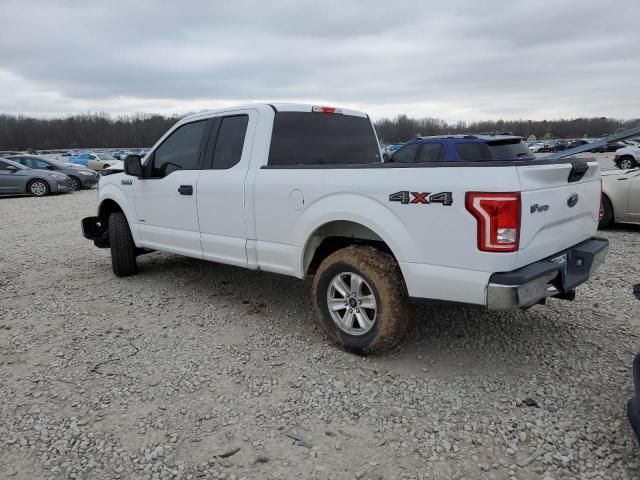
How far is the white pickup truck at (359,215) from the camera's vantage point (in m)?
2.94

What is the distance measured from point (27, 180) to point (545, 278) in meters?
18.6

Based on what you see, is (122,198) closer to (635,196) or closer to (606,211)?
(606,211)

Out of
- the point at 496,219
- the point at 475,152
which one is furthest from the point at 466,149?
the point at 496,219

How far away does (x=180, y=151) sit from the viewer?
5168 millimetres

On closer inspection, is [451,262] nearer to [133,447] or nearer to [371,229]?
[371,229]

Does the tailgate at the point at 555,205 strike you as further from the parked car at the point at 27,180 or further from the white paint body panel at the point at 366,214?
the parked car at the point at 27,180

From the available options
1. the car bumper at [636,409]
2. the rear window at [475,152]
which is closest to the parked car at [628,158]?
the rear window at [475,152]

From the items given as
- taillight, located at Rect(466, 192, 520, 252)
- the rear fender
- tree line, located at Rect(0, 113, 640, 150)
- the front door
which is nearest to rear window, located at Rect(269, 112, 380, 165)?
the rear fender

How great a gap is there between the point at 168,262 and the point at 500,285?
17.1 feet

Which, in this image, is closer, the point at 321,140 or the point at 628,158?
the point at 321,140

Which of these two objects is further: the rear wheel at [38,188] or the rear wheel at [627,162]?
the rear wheel at [627,162]

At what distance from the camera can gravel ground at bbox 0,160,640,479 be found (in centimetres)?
260

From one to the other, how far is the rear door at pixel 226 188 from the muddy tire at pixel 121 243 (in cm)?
167

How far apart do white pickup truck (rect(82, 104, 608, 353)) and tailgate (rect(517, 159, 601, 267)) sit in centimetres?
1
